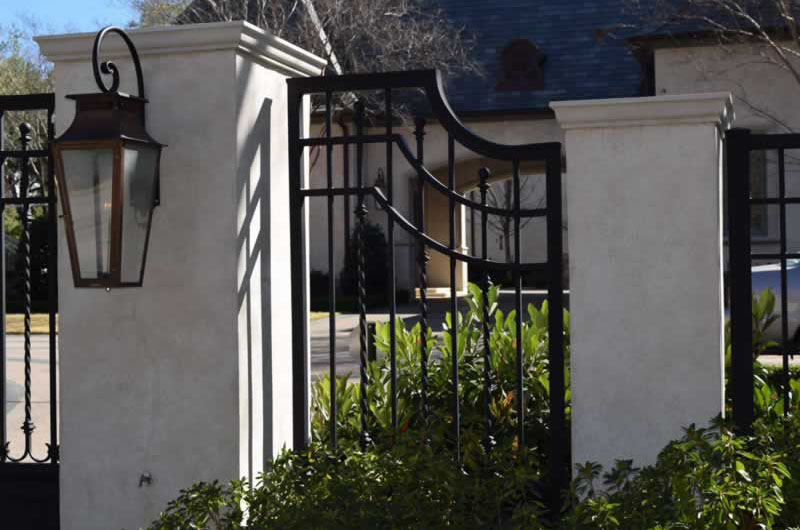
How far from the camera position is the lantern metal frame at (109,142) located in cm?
395

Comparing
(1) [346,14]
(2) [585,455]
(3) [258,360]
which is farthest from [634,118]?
(1) [346,14]

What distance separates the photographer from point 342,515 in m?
3.66

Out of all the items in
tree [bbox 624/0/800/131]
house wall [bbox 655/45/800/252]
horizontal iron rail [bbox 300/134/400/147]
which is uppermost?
tree [bbox 624/0/800/131]

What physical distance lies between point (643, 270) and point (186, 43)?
1973 millimetres

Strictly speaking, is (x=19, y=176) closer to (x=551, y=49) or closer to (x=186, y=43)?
(x=551, y=49)

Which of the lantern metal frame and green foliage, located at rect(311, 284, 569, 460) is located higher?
the lantern metal frame

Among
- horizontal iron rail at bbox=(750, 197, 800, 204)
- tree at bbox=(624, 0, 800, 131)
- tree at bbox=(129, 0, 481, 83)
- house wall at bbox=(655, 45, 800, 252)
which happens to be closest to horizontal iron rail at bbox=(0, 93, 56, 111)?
horizontal iron rail at bbox=(750, 197, 800, 204)

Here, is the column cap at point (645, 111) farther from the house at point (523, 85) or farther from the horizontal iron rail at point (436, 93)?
the house at point (523, 85)

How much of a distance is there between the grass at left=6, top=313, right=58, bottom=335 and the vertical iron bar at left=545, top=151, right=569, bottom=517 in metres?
15.3

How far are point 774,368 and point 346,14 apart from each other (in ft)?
51.6

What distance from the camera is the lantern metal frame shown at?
3.95 meters

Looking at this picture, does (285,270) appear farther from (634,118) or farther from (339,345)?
(339,345)

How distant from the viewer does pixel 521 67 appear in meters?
24.9

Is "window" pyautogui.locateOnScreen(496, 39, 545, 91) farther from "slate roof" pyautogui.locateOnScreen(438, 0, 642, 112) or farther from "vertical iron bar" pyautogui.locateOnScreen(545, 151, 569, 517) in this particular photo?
"vertical iron bar" pyautogui.locateOnScreen(545, 151, 569, 517)
